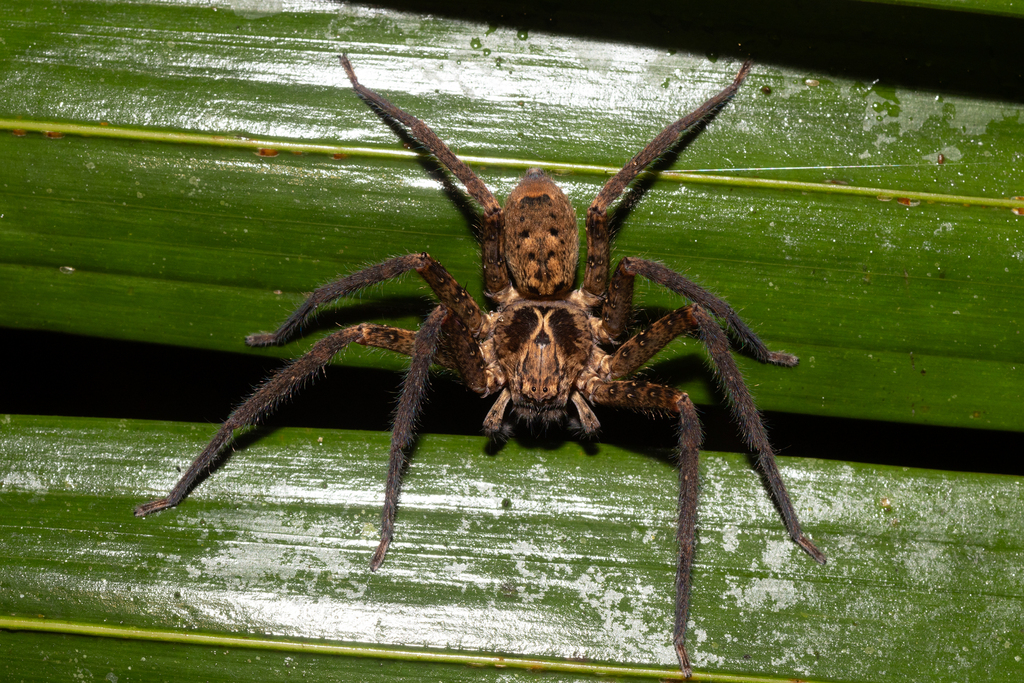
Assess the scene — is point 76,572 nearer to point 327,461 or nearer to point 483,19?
point 327,461

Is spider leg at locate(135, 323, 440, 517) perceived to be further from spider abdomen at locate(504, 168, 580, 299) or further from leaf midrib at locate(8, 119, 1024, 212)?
leaf midrib at locate(8, 119, 1024, 212)

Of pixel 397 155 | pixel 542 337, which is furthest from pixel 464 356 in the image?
pixel 397 155

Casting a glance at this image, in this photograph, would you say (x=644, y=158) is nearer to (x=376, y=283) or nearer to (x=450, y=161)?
(x=450, y=161)

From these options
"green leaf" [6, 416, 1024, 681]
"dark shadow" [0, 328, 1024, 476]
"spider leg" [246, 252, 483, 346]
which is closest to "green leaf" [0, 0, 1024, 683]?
"green leaf" [6, 416, 1024, 681]

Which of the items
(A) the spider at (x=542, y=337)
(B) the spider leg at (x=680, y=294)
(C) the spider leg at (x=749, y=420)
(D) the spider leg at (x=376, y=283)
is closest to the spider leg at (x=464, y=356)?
(A) the spider at (x=542, y=337)

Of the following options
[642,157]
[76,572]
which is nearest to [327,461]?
[76,572]

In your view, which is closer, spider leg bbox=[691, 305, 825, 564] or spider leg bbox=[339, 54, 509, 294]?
spider leg bbox=[691, 305, 825, 564]
